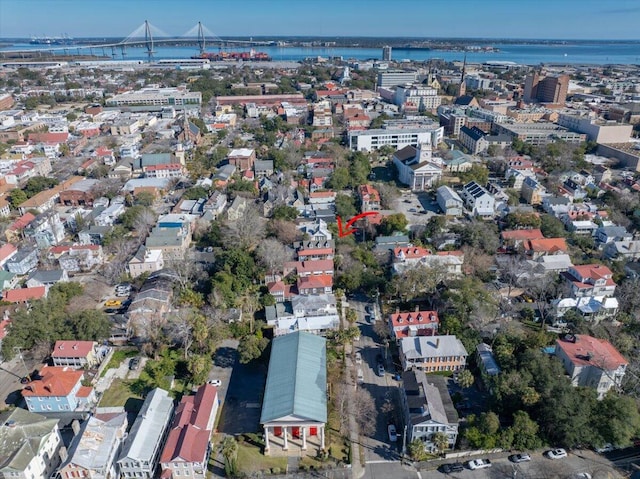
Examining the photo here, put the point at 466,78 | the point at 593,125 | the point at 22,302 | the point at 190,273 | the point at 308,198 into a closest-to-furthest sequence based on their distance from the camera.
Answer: the point at 22,302 → the point at 190,273 → the point at 308,198 → the point at 593,125 → the point at 466,78

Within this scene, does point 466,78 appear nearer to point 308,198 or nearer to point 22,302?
point 308,198

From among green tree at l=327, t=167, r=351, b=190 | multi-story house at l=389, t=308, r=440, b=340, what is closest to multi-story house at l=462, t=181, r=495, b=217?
green tree at l=327, t=167, r=351, b=190

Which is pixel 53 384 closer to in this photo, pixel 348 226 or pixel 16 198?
pixel 348 226

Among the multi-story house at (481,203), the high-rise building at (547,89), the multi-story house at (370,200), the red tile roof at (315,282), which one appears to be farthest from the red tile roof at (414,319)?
the high-rise building at (547,89)

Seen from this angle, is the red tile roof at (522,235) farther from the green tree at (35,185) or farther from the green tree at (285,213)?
the green tree at (35,185)

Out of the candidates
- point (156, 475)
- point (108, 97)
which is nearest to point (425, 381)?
point (156, 475)

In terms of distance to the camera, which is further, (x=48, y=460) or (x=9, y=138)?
(x=9, y=138)
